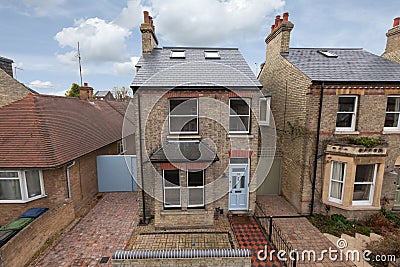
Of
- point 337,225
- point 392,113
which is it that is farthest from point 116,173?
point 392,113

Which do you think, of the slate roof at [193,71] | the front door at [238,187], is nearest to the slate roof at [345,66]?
the slate roof at [193,71]

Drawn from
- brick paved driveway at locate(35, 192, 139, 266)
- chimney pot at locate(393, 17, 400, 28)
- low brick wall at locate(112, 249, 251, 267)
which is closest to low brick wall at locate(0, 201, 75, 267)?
brick paved driveway at locate(35, 192, 139, 266)

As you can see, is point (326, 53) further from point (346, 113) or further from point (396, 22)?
point (396, 22)

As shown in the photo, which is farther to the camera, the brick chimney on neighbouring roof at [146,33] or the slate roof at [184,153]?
the brick chimney on neighbouring roof at [146,33]

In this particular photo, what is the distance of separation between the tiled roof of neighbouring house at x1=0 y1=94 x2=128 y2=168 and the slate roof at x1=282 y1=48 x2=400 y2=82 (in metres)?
11.9

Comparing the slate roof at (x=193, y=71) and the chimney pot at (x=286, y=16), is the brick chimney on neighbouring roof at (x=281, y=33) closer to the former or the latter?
the chimney pot at (x=286, y=16)

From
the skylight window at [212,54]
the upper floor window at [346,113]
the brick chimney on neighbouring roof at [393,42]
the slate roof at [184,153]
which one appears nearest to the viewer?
the slate roof at [184,153]

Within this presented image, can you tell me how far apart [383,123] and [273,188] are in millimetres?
6132

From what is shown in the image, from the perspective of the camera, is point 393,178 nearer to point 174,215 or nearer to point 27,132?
point 174,215

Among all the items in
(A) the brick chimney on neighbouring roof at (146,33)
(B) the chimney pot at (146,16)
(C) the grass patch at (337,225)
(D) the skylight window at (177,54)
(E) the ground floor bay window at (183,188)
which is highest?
(B) the chimney pot at (146,16)

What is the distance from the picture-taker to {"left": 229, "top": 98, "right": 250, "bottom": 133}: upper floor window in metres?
8.62

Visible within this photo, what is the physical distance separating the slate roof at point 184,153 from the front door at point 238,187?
1.46 m

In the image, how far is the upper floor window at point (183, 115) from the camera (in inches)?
334

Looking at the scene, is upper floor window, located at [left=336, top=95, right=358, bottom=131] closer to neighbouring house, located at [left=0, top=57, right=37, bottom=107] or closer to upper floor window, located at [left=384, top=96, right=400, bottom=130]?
upper floor window, located at [left=384, top=96, right=400, bottom=130]
